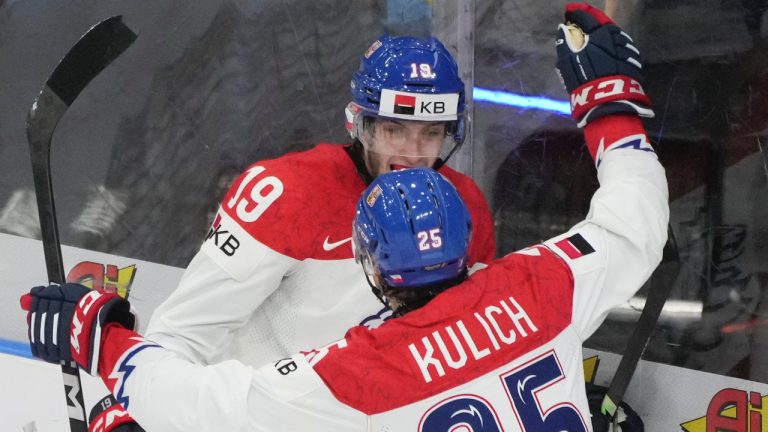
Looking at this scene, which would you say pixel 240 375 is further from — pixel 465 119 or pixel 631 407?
pixel 631 407

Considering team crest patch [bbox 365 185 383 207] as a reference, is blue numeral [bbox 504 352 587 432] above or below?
below

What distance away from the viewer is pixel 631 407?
7.59ft

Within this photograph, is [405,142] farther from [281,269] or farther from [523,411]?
[523,411]

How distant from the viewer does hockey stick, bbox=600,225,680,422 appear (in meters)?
2.14

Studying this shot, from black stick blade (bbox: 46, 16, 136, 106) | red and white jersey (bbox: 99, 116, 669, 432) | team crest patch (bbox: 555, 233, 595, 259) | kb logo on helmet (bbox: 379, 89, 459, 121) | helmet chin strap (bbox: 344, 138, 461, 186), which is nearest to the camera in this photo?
red and white jersey (bbox: 99, 116, 669, 432)

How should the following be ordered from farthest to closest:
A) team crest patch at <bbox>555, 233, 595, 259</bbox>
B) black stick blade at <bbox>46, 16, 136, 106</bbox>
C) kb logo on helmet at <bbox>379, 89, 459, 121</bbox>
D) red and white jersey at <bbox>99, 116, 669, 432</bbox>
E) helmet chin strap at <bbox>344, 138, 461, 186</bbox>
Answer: black stick blade at <bbox>46, 16, 136, 106</bbox>
helmet chin strap at <bbox>344, 138, 461, 186</bbox>
kb logo on helmet at <bbox>379, 89, 459, 121</bbox>
team crest patch at <bbox>555, 233, 595, 259</bbox>
red and white jersey at <bbox>99, 116, 669, 432</bbox>

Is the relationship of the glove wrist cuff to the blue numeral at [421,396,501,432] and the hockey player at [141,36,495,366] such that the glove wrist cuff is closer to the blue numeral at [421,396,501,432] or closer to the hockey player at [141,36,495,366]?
the hockey player at [141,36,495,366]

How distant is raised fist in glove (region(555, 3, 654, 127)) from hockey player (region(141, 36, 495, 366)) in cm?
23

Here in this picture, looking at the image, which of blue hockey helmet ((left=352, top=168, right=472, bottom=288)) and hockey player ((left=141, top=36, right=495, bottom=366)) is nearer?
blue hockey helmet ((left=352, top=168, right=472, bottom=288))

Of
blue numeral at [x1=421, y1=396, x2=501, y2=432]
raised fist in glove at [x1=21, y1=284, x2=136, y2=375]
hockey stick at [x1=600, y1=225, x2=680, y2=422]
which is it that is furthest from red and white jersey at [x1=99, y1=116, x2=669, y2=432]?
hockey stick at [x1=600, y1=225, x2=680, y2=422]

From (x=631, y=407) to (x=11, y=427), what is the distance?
192 centimetres

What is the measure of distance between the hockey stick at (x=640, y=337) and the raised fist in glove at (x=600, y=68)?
328 mm

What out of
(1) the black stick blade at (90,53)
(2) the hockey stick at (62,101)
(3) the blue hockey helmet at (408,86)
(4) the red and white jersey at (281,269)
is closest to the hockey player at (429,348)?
(4) the red and white jersey at (281,269)

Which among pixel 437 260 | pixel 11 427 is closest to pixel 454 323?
pixel 437 260
